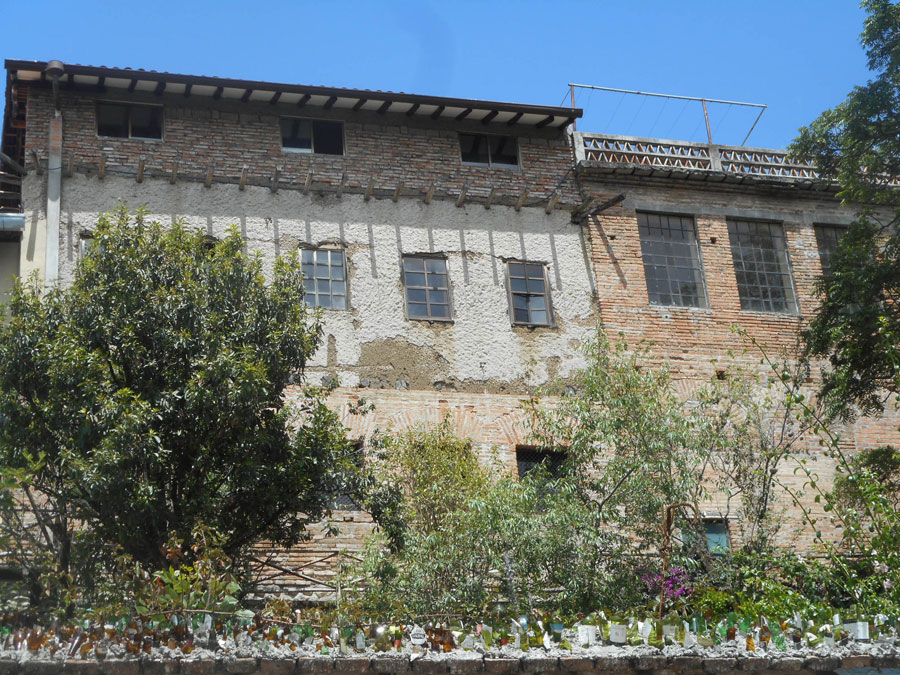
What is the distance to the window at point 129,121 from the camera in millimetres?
17938

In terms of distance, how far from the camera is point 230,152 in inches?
716

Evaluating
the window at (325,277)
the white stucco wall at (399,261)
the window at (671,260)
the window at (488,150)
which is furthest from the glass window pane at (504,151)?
the window at (325,277)

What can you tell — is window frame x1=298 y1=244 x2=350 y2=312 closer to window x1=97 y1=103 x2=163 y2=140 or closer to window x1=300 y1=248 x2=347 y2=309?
window x1=300 y1=248 x2=347 y2=309

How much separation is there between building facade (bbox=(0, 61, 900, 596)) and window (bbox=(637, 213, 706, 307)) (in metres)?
0.04

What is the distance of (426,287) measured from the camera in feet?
A: 59.9

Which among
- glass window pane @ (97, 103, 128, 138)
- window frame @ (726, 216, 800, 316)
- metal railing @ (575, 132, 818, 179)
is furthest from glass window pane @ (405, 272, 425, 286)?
window frame @ (726, 216, 800, 316)

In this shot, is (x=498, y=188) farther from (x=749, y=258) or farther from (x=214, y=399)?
(x=214, y=399)

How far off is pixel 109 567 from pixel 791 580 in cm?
812

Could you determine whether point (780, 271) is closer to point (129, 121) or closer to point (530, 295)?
point (530, 295)

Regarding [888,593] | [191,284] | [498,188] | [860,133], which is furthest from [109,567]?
[860,133]

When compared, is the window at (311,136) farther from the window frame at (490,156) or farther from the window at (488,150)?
the window at (488,150)

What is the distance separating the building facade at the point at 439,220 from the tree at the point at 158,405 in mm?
3652

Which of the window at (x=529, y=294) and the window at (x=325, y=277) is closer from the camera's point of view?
the window at (x=325, y=277)

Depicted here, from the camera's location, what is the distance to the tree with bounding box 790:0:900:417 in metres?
16.2
